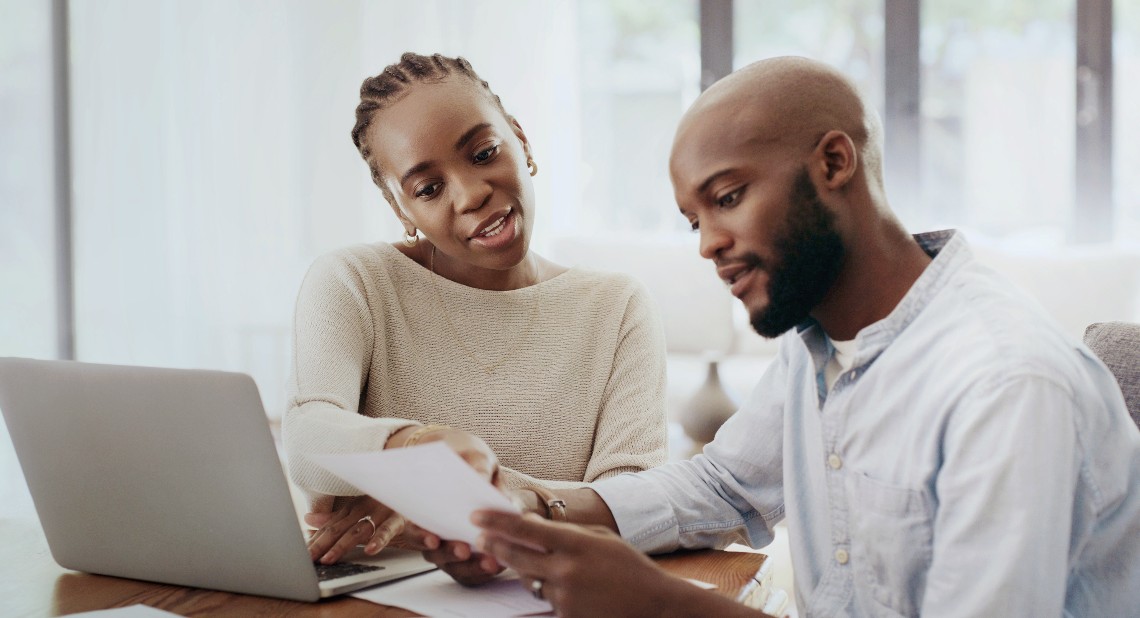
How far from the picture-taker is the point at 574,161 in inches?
200

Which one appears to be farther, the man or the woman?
the woman

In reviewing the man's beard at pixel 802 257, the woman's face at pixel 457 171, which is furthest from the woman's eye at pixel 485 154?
the man's beard at pixel 802 257

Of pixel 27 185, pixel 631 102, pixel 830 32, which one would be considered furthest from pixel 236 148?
pixel 830 32

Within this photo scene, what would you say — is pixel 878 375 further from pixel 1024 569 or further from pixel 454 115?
pixel 454 115

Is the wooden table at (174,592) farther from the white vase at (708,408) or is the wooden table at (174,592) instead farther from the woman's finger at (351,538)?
the white vase at (708,408)

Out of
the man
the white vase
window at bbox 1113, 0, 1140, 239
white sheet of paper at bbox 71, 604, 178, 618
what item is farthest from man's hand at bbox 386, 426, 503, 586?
window at bbox 1113, 0, 1140, 239

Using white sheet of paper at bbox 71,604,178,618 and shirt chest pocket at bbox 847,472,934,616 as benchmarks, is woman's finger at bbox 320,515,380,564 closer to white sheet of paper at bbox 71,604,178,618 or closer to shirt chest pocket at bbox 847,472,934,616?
white sheet of paper at bbox 71,604,178,618

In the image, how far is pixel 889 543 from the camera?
0.94 m

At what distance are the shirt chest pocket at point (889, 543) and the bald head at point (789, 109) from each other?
311 mm

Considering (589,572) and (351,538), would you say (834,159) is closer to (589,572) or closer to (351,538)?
(589,572)

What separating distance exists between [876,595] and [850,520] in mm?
72

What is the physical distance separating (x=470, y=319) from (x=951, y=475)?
82 centimetres

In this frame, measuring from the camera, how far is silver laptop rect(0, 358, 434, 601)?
0.90 meters

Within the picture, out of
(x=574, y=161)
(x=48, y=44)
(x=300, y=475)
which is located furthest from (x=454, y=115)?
(x=574, y=161)
